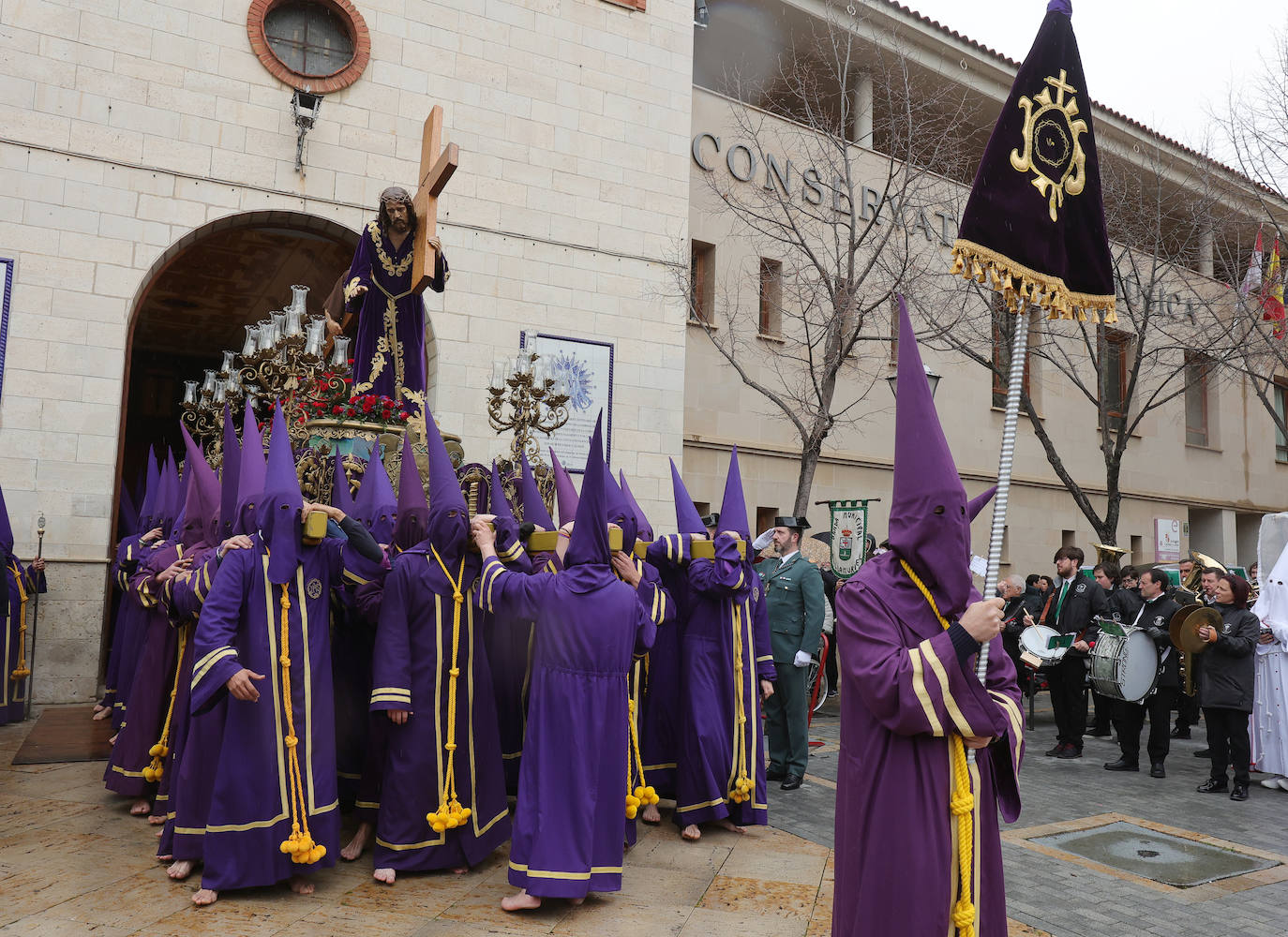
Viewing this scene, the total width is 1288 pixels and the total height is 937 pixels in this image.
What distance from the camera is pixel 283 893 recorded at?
4816 millimetres

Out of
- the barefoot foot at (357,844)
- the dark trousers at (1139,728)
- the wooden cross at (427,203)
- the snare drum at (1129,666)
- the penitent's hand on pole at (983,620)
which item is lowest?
the barefoot foot at (357,844)

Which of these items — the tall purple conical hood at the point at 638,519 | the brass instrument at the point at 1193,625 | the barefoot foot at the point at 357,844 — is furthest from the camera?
the brass instrument at the point at 1193,625

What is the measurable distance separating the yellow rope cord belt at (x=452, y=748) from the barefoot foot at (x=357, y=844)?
61 cm

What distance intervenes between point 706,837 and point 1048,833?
2395 mm

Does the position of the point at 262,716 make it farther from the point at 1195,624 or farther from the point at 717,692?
the point at 1195,624

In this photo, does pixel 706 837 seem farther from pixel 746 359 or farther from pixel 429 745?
pixel 746 359

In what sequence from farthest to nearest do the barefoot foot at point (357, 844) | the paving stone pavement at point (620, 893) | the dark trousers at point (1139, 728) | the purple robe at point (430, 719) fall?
the dark trousers at point (1139, 728)
the barefoot foot at point (357, 844)
the purple robe at point (430, 719)
the paving stone pavement at point (620, 893)

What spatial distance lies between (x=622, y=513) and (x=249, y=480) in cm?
202

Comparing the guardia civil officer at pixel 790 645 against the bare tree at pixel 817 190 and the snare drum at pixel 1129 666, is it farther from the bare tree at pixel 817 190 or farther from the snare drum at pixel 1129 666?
the bare tree at pixel 817 190

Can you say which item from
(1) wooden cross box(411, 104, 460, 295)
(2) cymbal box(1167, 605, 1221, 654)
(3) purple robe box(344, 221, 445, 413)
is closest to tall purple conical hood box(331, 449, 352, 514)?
(3) purple robe box(344, 221, 445, 413)

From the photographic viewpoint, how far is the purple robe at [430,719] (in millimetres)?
5074

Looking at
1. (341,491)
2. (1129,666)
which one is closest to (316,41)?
(341,491)

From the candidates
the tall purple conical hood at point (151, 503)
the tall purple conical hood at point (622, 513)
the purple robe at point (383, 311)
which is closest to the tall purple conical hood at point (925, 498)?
the tall purple conical hood at point (622, 513)

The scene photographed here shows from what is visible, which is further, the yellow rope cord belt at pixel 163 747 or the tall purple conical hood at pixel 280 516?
the yellow rope cord belt at pixel 163 747
